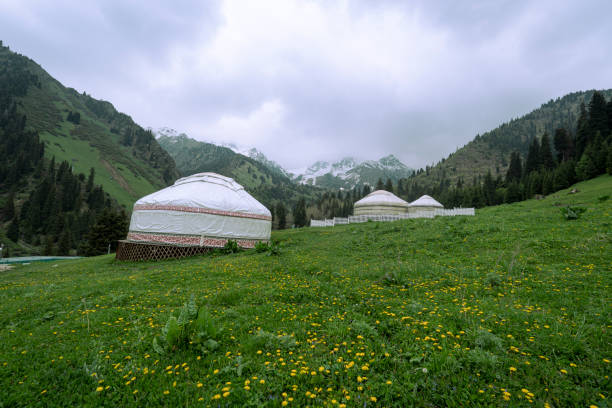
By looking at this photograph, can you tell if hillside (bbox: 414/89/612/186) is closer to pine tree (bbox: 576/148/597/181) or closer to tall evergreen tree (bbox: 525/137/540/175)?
tall evergreen tree (bbox: 525/137/540/175)

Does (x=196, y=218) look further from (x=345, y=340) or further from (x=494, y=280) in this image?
(x=494, y=280)

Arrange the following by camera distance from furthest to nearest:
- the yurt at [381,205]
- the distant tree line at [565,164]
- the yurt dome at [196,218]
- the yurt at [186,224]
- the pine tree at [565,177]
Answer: the yurt at [381,205], the pine tree at [565,177], the distant tree line at [565,164], the yurt dome at [196,218], the yurt at [186,224]

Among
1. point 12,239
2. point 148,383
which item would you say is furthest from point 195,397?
point 12,239

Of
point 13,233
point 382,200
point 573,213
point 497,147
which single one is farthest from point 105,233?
point 497,147

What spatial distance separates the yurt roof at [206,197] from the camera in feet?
64.1

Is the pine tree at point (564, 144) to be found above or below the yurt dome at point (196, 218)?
above

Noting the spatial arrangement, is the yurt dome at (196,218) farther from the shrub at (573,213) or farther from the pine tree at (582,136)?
the pine tree at (582,136)

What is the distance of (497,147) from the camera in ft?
569

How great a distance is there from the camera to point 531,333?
4113 mm

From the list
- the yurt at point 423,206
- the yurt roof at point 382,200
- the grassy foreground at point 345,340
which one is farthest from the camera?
the yurt at point 423,206

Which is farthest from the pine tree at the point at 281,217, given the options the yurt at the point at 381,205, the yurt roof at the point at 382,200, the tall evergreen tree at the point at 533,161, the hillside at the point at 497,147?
the hillside at the point at 497,147

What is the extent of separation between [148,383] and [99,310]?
4.28m

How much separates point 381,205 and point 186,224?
36043mm

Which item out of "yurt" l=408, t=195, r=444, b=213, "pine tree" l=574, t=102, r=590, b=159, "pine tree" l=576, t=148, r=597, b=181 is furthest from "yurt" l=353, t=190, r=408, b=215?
"pine tree" l=574, t=102, r=590, b=159
